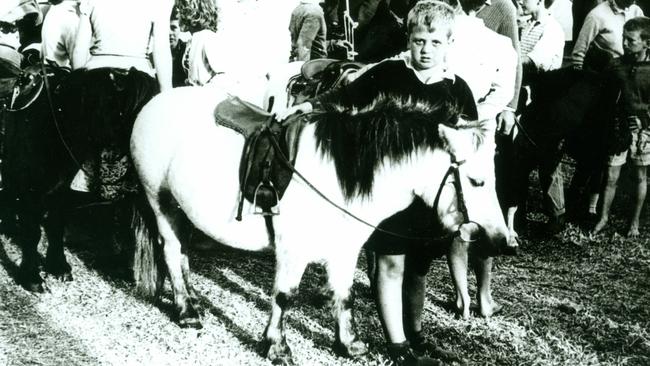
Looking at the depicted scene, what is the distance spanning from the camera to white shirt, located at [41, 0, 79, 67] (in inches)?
244

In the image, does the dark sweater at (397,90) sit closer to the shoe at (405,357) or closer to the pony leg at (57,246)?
the shoe at (405,357)

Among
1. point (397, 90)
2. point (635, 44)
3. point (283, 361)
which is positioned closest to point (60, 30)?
point (397, 90)

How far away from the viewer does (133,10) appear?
5195 millimetres

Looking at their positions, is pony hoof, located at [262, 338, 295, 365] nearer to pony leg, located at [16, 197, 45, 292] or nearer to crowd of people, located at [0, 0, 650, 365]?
crowd of people, located at [0, 0, 650, 365]

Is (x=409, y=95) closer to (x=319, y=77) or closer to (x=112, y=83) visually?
(x=319, y=77)

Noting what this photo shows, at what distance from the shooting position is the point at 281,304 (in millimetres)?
4102

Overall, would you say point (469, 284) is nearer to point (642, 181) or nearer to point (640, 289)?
point (640, 289)

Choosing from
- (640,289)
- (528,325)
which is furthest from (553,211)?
(528,325)

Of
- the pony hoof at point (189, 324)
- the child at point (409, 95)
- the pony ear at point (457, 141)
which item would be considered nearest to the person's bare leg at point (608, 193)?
the child at point (409, 95)

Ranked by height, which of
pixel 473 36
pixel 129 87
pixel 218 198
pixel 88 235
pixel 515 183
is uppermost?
pixel 473 36

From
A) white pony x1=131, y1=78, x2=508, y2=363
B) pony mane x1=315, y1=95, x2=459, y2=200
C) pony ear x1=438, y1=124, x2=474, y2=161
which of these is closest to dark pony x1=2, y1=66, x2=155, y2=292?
white pony x1=131, y1=78, x2=508, y2=363

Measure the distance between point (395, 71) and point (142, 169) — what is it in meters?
1.99

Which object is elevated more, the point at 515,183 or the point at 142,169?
the point at 142,169

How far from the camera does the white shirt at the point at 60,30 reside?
20.3 feet
